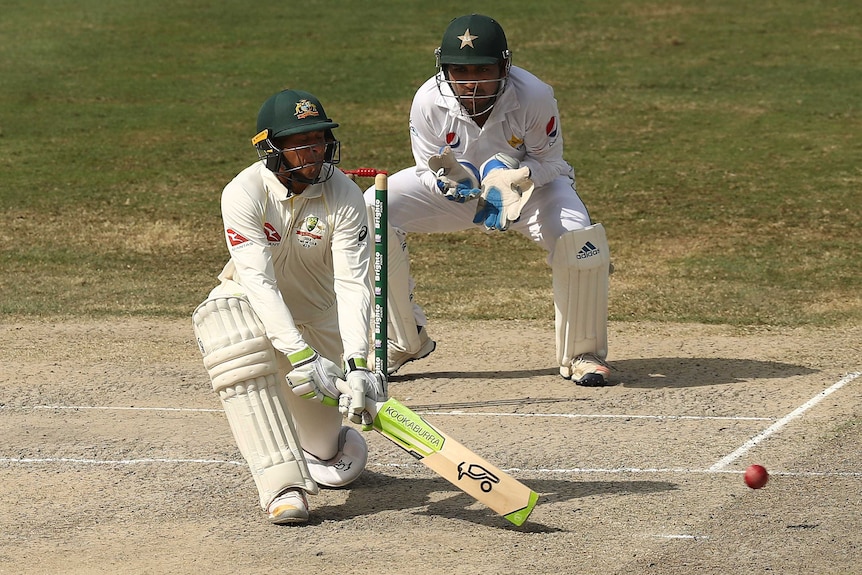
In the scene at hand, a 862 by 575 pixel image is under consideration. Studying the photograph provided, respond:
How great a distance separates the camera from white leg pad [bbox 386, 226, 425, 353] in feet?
26.2

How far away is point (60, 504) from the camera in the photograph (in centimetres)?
596

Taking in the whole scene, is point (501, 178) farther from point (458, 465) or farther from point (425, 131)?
point (458, 465)

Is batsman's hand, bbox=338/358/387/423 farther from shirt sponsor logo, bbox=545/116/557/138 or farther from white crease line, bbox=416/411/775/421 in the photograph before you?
shirt sponsor logo, bbox=545/116/557/138

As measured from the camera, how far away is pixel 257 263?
5777 millimetres

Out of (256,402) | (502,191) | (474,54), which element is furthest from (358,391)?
(474,54)

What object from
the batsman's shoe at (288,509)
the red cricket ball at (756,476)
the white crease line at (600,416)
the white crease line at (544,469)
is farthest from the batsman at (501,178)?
the batsman's shoe at (288,509)

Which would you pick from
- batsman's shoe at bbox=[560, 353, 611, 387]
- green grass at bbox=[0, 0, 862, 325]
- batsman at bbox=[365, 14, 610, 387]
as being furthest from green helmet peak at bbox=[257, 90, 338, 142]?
green grass at bbox=[0, 0, 862, 325]

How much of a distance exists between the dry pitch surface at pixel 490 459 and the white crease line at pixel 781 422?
0.02m

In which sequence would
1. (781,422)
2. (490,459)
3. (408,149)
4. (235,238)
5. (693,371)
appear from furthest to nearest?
1. (408,149)
2. (693,371)
3. (781,422)
4. (490,459)
5. (235,238)

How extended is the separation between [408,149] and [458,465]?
9.86 m

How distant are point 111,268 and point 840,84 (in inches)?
411

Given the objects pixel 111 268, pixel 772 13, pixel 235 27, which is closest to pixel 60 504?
pixel 111 268

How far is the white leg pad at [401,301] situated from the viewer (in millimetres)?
7996

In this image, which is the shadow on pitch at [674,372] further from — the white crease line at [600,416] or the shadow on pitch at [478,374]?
the white crease line at [600,416]
